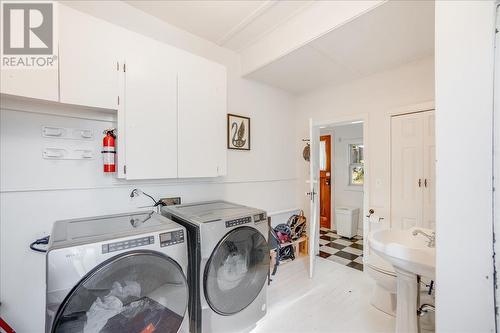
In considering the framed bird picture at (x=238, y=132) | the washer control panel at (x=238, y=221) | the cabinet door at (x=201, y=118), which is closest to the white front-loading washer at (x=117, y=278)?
the washer control panel at (x=238, y=221)

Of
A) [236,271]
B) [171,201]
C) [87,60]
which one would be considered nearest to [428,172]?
[236,271]

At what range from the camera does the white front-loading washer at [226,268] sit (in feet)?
4.28

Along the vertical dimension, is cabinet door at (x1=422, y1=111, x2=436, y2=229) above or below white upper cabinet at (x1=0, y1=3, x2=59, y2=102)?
below

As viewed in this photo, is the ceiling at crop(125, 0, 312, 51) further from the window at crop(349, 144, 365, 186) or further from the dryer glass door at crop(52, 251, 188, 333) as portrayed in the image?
the window at crop(349, 144, 365, 186)

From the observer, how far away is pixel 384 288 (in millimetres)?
1927

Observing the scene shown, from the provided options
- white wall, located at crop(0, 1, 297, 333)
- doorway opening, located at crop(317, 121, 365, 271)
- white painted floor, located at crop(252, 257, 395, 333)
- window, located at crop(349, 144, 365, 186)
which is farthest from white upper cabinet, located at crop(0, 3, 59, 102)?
window, located at crop(349, 144, 365, 186)

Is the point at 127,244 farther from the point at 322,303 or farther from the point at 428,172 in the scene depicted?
the point at 428,172

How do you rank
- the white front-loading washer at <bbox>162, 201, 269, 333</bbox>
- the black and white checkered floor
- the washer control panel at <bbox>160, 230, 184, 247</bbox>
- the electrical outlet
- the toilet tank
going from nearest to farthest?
1. the washer control panel at <bbox>160, 230, 184, 247</bbox>
2. the white front-loading washer at <bbox>162, 201, 269, 333</bbox>
3. the electrical outlet
4. the black and white checkered floor
5. the toilet tank

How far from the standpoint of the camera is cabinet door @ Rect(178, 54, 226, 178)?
5.90 ft

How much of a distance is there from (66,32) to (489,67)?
2225 millimetres

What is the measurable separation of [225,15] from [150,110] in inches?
46.6

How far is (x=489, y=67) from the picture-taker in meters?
0.83

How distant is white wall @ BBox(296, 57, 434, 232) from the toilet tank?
1500 mm

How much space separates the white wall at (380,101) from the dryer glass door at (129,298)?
2.43m
